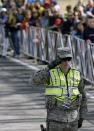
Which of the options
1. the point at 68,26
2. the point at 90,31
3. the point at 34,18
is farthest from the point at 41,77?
the point at 34,18

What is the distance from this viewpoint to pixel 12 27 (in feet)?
65.1

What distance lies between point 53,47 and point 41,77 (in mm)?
10743

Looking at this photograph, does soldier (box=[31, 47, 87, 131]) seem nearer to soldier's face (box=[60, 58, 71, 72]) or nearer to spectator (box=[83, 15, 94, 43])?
soldier's face (box=[60, 58, 71, 72])

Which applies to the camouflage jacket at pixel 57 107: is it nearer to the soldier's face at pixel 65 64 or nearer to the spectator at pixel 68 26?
the soldier's face at pixel 65 64

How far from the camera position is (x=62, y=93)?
6508mm

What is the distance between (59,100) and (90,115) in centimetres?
440

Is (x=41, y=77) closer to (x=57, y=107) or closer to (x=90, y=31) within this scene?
(x=57, y=107)

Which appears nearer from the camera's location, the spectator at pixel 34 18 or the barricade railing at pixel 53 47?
the barricade railing at pixel 53 47

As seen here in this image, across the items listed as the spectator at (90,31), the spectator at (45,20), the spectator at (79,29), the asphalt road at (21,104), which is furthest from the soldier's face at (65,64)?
the spectator at (45,20)

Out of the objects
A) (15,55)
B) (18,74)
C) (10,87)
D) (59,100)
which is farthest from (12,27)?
(59,100)

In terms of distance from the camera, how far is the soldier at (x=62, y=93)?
6.41 meters

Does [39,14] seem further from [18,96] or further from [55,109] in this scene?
[55,109]

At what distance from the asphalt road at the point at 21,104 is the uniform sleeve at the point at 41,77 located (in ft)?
10.2

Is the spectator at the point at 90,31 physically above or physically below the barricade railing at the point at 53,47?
above
